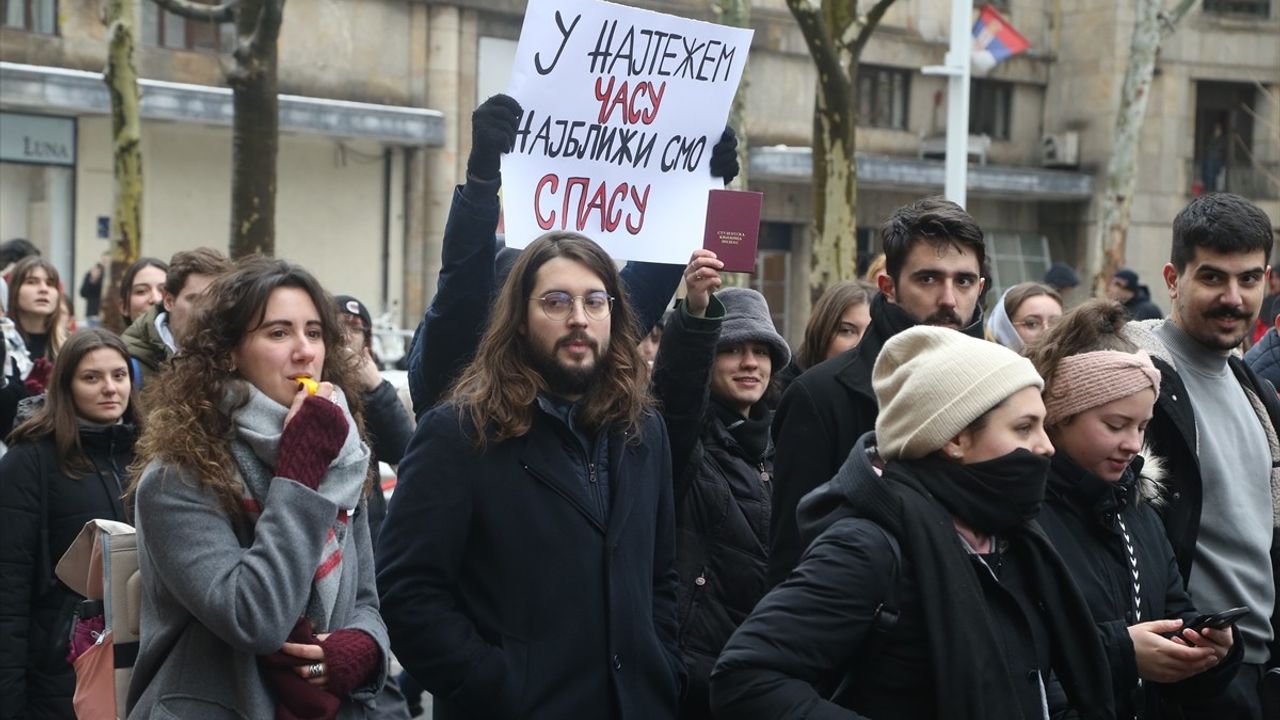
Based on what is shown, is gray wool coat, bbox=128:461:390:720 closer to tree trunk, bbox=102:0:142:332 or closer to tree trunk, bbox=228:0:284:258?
tree trunk, bbox=228:0:284:258

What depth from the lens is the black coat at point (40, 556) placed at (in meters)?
5.64

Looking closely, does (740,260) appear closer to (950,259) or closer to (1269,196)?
(950,259)

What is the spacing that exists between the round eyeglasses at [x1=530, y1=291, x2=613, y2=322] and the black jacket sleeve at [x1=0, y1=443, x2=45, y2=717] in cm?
245

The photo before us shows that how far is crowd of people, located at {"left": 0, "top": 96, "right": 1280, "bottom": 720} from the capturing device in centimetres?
328

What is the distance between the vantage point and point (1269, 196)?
34.0 metres

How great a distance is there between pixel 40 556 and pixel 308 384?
7.09ft

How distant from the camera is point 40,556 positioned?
5703 mm

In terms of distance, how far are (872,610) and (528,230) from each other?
209 cm

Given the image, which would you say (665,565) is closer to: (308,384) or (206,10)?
(308,384)

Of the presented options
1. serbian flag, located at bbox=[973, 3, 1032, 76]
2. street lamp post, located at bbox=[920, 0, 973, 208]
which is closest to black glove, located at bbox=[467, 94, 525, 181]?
street lamp post, located at bbox=[920, 0, 973, 208]

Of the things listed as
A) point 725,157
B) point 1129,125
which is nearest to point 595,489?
point 725,157

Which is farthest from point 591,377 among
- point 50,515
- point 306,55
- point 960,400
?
point 306,55

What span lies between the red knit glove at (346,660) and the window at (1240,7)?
3343 cm

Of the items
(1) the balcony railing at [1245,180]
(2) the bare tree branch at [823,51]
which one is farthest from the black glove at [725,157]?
(1) the balcony railing at [1245,180]
